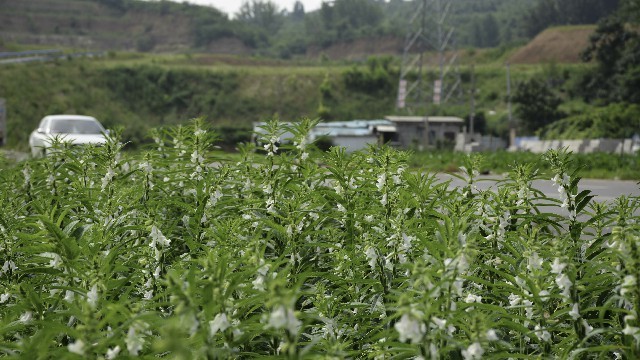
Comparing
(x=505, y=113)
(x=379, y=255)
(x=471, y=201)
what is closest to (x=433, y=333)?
(x=379, y=255)

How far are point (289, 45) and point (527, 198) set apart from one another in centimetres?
14591

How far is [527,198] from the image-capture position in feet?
10.2

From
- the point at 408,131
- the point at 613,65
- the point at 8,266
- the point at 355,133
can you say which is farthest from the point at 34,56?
the point at 8,266

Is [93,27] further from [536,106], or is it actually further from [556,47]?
[536,106]

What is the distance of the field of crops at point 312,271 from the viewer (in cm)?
185

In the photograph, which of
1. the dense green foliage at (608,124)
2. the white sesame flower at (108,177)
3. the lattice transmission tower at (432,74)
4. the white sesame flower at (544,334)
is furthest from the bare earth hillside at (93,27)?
the white sesame flower at (544,334)

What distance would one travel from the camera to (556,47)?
9881 cm

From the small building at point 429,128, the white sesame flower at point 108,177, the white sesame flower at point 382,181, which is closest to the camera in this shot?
the white sesame flower at point 382,181

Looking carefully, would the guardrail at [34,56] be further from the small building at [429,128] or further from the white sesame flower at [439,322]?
the white sesame flower at [439,322]

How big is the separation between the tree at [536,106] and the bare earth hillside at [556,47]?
45.1m

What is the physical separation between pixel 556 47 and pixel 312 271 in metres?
106

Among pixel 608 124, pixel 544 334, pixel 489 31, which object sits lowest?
pixel 608 124

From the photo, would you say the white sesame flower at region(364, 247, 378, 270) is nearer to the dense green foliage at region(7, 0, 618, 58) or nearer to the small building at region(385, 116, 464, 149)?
the small building at region(385, 116, 464, 149)

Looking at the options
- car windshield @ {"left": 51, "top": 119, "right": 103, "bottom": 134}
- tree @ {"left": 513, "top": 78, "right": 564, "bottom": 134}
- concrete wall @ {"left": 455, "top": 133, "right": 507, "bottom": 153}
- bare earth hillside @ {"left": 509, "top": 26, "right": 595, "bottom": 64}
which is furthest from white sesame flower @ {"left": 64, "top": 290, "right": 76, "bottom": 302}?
bare earth hillside @ {"left": 509, "top": 26, "right": 595, "bottom": 64}
